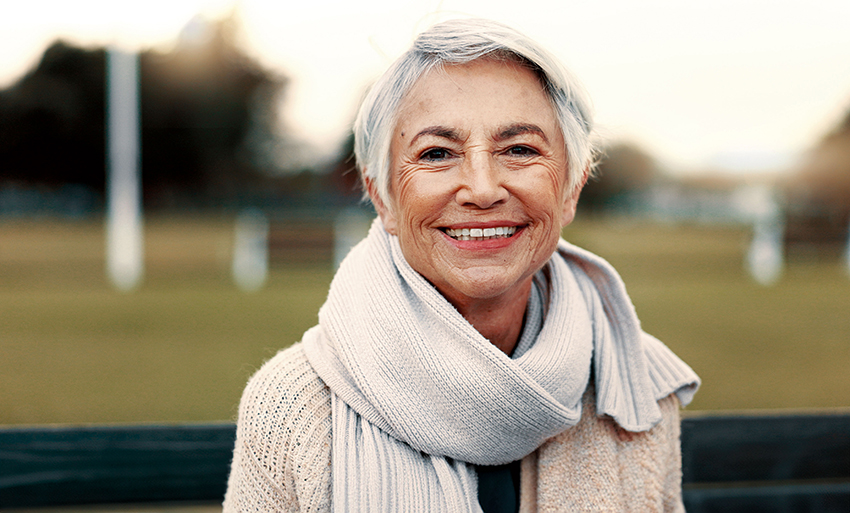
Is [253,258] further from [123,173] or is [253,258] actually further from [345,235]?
[123,173]

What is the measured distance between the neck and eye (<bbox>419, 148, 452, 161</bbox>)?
1.19 feet

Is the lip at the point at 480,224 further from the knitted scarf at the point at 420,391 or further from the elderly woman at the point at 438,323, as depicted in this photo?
the knitted scarf at the point at 420,391

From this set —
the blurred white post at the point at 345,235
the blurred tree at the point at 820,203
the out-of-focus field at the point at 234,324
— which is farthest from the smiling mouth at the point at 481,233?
the blurred tree at the point at 820,203

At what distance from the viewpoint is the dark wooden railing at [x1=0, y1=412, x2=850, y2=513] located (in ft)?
7.31

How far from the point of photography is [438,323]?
150cm

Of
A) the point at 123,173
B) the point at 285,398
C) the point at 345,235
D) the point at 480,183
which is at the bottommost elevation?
the point at 345,235

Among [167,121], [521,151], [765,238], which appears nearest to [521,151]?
[521,151]

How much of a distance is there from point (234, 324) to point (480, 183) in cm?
923

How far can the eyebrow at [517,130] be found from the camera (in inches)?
56.3

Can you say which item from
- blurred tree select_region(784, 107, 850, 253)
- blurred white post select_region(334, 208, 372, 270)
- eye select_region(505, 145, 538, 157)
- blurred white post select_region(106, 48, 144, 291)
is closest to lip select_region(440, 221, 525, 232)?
eye select_region(505, 145, 538, 157)

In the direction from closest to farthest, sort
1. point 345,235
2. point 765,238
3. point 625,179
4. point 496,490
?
point 496,490 < point 345,235 < point 765,238 < point 625,179

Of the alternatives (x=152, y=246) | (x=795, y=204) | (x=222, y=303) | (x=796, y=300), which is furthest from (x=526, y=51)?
(x=152, y=246)

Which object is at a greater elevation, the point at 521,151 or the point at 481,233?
the point at 521,151

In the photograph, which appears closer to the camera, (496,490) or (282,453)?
(282,453)
